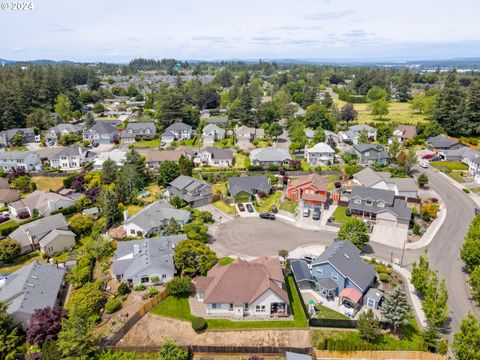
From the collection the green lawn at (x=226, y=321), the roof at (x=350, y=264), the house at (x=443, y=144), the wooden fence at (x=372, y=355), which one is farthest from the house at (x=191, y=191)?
the house at (x=443, y=144)

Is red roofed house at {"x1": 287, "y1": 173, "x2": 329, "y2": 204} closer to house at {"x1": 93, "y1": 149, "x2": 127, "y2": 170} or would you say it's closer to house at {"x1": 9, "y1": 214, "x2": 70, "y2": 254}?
house at {"x1": 9, "y1": 214, "x2": 70, "y2": 254}

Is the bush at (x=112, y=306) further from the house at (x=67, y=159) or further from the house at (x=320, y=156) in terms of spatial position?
the house at (x=320, y=156)

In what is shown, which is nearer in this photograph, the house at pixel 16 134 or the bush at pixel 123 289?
the bush at pixel 123 289

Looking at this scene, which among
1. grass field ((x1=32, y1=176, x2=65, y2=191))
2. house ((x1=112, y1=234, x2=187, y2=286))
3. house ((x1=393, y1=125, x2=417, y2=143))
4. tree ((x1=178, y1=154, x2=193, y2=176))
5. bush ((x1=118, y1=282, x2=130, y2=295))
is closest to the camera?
bush ((x1=118, y1=282, x2=130, y2=295))

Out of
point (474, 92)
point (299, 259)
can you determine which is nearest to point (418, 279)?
point (299, 259)

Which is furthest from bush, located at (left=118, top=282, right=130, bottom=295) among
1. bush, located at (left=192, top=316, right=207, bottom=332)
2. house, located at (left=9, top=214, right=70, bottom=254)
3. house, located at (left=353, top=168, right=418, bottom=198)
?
house, located at (left=353, top=168, right=418, bottom=198)

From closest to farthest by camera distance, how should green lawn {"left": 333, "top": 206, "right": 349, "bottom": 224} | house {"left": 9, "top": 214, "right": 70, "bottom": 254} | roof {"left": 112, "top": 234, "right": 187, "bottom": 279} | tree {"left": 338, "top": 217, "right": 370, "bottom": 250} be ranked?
roof {"left": 112, "top": 234, "right": 187, "bottom": 279} → tree {"left": 338, "top": 217, "right": 370, "bottom": 250} → house {"left": 9, "top": 214, "right": 70, "bottom": 254} → green lawn {"left": 333, "top": 206, "right": 349, "bottom": 224}
